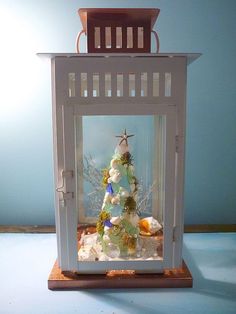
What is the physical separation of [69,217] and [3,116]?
0.70 metres

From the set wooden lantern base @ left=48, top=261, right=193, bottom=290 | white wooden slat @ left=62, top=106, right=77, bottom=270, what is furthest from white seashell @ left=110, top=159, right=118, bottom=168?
wooden lantern base @ left=48, top=261, right=193, bottom=290

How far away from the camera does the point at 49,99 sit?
1.43 m

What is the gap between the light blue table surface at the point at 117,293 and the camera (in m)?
0.90

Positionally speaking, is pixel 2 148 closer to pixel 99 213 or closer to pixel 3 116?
pixel 3 116

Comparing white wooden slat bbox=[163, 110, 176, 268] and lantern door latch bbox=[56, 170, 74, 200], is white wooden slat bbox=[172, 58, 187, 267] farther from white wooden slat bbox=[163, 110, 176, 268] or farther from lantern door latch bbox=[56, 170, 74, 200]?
lantern door latch bbox=[56, 170, 74, 200]

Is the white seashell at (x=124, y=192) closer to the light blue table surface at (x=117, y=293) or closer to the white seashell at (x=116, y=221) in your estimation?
the white seashell at (x=116, y=221)

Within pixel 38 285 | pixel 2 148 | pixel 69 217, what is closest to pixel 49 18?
pixel 2 148

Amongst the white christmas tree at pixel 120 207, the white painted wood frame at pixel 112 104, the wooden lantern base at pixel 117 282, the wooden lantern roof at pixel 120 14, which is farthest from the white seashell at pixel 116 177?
the wooden lantern roof at pixel 120 14

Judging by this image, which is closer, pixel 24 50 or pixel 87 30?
pixel 87 30

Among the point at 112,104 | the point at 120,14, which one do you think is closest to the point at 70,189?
the point at 112,104

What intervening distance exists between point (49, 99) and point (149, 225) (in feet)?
2.49

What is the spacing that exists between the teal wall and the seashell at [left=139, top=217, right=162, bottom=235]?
497 millimetres

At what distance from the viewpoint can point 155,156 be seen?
99 centimetres

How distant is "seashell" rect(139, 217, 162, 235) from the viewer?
105cm
